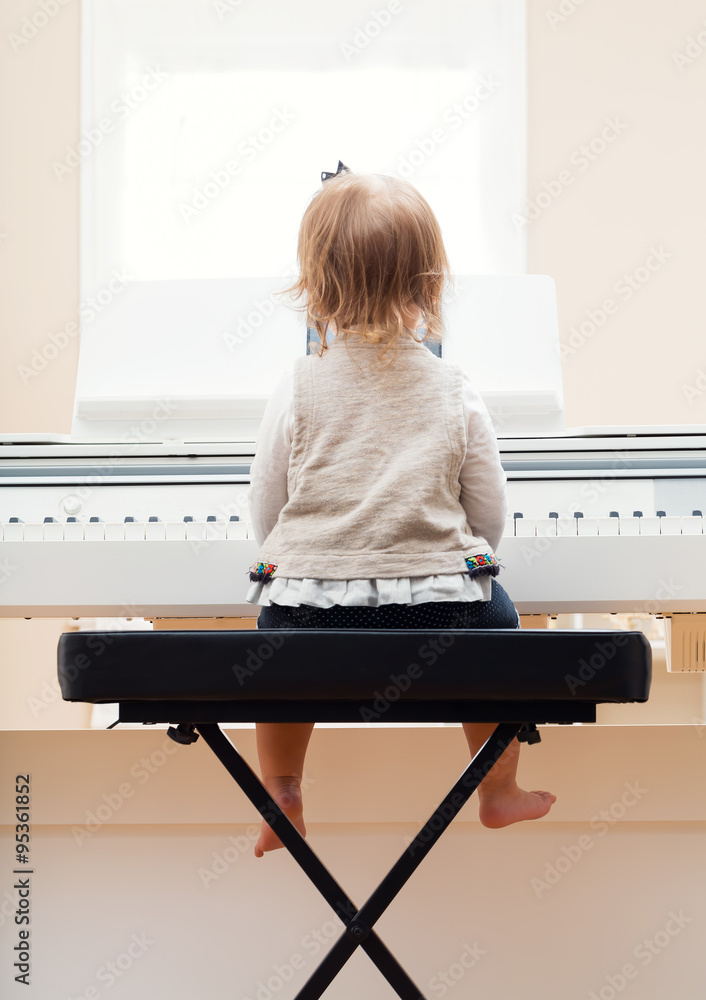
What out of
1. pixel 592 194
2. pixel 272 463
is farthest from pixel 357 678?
pixel 592 194

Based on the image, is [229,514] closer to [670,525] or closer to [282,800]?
[282,800]

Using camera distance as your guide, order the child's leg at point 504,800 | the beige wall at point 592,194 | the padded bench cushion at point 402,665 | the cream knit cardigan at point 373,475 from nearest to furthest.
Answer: the padded bench cushion at point 402,665 < the cream knit cardigan at point 373,475 < the child's leg at point 504,800 < the beige wall at point 592,194

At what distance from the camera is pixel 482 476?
38.9 inches

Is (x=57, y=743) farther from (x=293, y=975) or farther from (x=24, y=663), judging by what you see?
(x=24, y=663)

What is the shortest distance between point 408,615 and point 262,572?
173 mm

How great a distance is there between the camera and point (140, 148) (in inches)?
108

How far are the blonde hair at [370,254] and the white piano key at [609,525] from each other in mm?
344

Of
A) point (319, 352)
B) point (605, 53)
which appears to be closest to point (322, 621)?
point (319, 352)

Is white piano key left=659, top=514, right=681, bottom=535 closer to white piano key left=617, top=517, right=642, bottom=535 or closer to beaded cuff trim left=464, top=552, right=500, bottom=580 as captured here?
white piano key left=617, top=517, right=642, bottom=535

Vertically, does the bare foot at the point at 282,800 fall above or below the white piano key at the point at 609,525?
below

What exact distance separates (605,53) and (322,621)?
2545mm

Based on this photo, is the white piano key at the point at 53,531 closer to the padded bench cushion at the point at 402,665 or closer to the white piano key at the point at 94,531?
the white piano key at the point at 94,531

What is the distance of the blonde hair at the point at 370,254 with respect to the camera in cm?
97

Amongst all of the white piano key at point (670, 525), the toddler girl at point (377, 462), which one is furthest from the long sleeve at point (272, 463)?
the white piano key at point (670, 525)
